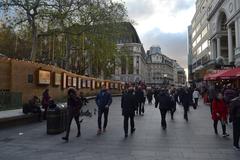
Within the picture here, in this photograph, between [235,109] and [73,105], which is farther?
[73,105]

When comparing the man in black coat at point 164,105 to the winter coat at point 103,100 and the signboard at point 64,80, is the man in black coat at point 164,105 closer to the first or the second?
the winter coat at point 103,100

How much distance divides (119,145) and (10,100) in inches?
450

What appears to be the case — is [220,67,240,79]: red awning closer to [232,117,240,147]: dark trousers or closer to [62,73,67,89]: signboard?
[62,73,67,89]: signboard

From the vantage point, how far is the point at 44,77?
26078 millimetres

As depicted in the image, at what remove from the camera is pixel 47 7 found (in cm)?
3344

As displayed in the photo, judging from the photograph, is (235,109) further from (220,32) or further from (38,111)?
(220,32)

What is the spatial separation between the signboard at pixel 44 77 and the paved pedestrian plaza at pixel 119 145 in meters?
10.5

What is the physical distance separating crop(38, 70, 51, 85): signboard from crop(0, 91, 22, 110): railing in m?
3.55

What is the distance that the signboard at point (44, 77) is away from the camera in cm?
2502

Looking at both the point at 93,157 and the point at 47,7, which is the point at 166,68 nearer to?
the point at 47,7

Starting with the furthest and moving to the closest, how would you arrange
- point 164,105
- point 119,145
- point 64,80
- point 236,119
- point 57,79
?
point 64,80
point 57,79
point 164,105
point 119,145
point 236,119

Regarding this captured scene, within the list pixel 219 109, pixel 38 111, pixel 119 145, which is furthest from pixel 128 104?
pixel 38 111

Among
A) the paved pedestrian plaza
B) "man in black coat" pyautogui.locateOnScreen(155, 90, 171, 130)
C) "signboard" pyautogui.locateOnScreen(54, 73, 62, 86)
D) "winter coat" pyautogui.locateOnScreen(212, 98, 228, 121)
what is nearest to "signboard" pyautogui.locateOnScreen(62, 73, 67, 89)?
"signboard" pyautogui.locateOnScreen(54, 73, 62, 86)

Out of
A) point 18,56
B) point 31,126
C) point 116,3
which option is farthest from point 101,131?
point 18,56
